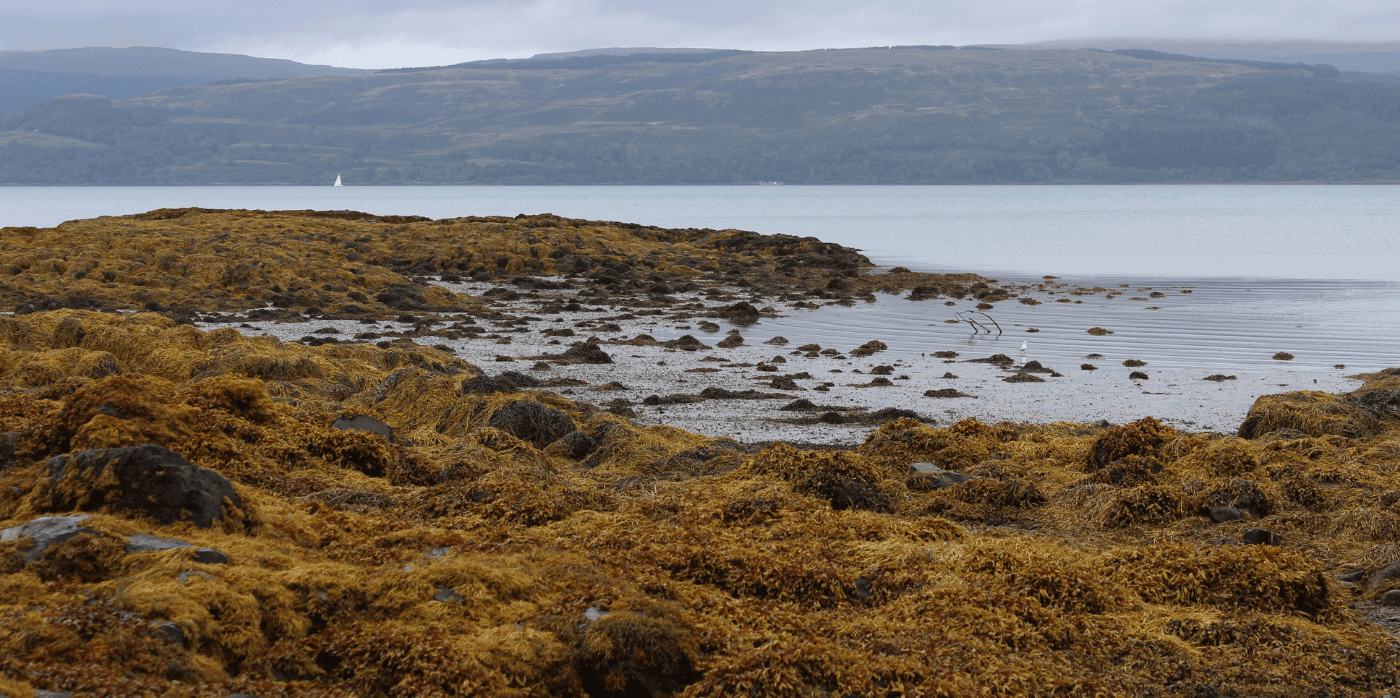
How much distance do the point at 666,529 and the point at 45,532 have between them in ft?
10.2

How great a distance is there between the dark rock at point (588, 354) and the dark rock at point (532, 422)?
6.51 m

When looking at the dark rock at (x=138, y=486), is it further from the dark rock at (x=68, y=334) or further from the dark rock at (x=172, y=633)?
the dark rock at (x=68, y=334)

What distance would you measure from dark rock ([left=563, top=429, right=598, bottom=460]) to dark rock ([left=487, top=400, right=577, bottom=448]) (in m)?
0.17

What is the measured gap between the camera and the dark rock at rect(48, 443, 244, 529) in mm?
4609

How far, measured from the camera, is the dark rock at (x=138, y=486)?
461 centimetres

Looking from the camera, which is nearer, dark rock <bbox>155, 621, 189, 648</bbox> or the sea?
dark rock <bbox>155, 621, 189, 648</bbox>

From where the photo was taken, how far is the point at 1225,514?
690cm

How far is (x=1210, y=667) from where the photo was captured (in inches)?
181

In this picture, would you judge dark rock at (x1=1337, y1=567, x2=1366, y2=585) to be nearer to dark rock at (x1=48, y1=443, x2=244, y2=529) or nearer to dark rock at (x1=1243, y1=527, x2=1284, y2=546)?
dark rock at (x1=1243, y1=527, x2=1284, y2=546)

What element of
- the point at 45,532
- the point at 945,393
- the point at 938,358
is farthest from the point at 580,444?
the point at 938,358

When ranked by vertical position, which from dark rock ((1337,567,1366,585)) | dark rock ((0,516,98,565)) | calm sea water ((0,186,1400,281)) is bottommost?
dark rock ((1337,567,1366,585))

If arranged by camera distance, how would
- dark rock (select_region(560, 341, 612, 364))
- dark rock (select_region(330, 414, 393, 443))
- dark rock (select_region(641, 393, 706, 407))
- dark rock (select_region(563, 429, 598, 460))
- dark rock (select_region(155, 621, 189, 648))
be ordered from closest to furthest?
1. dark rock (select_region(155, 621, 189, 648))
2. dark rock (select_region(330, 414, 393, 443))
3. dark rock (select_region(563, 429, 598, 460))
4. dark rock (select_region(641, 393, 706, 407))
5. dark rock (select_region(560, 341, 612, 364))

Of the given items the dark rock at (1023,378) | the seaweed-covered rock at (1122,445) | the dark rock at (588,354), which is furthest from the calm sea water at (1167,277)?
the seaweed-covered rock at (1122,445)

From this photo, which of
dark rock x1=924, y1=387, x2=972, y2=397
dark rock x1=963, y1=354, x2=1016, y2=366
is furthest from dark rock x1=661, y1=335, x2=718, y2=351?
dark rock x1=924, y1=387, x2=972, y2=397
